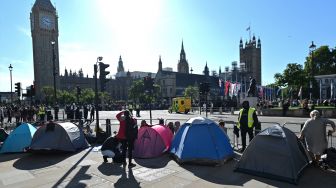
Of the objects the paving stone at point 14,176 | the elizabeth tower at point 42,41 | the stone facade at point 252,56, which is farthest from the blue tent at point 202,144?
the stone facade at point 252,56

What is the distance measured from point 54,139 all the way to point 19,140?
6.37 feet

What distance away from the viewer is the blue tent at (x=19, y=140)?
11.3m

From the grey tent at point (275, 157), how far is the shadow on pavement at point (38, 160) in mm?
6073

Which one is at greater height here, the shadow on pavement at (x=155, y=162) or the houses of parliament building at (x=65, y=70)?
the houses of parliament building at (x=65, y=70)

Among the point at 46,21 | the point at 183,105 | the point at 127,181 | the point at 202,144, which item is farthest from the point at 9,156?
the point at 46,21

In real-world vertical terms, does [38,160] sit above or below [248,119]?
below

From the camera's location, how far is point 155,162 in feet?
30.2

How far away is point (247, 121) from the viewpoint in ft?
32.5

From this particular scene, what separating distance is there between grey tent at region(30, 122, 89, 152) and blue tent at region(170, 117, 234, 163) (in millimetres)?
4157

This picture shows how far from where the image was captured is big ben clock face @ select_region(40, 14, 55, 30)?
12016cm

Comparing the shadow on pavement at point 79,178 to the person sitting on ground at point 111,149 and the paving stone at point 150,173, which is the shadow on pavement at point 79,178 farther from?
the paving stone at point 150,173

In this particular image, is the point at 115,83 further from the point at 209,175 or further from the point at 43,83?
the point at 209,175

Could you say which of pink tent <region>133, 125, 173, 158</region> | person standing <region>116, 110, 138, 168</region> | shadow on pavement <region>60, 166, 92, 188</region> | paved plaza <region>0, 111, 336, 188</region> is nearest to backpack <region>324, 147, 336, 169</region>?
paved plaza <region>0, 111, 336, 188</region>

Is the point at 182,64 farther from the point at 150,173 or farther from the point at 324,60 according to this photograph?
the point at 150,173
